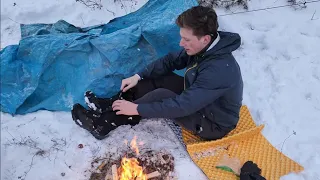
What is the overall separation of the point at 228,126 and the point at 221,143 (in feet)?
0.66

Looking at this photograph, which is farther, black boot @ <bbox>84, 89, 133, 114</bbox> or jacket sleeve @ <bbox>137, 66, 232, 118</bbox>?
black boot @ <bbox>84, 89, 133, 114</bbox>

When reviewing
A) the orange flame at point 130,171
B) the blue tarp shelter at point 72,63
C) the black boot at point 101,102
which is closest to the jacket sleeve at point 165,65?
the black boot at point 101,102

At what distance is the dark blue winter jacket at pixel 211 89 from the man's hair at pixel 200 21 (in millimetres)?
191

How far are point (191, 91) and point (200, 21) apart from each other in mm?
564

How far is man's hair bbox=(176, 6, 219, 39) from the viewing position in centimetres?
264

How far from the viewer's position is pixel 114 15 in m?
5.10

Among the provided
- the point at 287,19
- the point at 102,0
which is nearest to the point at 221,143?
the point at 287,19

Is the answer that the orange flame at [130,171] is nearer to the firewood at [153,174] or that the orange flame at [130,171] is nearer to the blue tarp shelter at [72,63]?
the firewood at [153,174]

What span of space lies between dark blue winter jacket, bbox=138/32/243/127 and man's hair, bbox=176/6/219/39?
0.63 feet

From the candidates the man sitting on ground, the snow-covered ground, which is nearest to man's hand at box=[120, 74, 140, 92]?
the man sitting on ground

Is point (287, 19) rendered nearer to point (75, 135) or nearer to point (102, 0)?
point (102, 0)

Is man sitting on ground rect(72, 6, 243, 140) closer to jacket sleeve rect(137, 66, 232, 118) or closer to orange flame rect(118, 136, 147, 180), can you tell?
jacket sleeve rect(137, 66, 232, 118)

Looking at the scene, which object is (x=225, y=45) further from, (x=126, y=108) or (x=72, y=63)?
(x=72, y=63)

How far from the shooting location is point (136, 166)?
9.67ft
